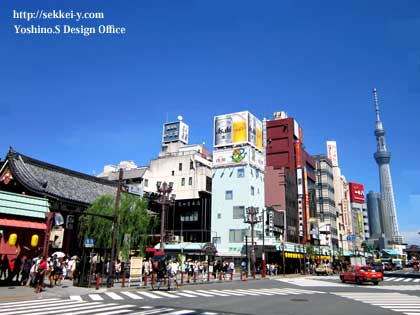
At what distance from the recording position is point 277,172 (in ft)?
225

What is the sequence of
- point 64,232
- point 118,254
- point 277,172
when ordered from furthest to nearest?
point 277,172, point 64,232, point 118,254

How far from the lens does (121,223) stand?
3484 cm

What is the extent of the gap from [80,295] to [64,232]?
20.9m

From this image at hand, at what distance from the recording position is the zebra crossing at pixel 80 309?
12.6m

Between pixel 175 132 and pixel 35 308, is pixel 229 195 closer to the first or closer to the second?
pixel 175 132

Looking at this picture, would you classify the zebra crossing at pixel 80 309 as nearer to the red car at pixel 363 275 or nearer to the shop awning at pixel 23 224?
the shop awning at pixel 23 224

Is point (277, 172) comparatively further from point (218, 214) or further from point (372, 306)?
point (372, 306)

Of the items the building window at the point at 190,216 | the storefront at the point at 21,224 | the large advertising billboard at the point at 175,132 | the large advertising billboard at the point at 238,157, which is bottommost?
the storefront at the point at 21,224

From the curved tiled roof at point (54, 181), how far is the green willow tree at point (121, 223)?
4.22m

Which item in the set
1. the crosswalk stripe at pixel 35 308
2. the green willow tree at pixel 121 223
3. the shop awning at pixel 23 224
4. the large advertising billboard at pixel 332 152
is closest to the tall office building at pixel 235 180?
the green willow tree at pixel 121 223

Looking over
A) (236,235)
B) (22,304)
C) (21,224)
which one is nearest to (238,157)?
(236,235)

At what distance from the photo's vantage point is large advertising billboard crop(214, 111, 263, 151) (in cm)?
6191

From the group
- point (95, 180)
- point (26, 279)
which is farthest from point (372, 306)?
point (95, 180)

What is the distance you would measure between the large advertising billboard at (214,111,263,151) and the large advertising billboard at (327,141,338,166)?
52.2 metres
